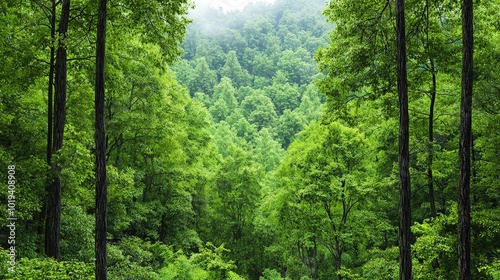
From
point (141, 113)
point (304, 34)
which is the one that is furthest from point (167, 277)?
point (304, 34)

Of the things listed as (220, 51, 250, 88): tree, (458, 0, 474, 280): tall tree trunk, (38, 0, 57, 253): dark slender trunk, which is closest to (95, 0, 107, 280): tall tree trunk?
(38, 0, 57, 253): dark slender trunk

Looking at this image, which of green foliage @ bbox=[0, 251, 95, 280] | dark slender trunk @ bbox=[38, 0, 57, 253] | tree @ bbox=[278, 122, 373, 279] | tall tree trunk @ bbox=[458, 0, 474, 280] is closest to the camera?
green foliage @ bbox=[0, 251, 95, 280]

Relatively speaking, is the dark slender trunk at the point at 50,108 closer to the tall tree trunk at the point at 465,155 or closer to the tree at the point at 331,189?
the tall tree trunk at the point at 465,155

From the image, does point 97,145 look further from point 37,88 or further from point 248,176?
point 248,176

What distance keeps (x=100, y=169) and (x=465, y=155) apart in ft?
26.8

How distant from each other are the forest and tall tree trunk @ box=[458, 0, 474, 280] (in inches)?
1.9

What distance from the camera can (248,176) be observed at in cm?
3428

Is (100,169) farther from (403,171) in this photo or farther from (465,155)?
(465,155)

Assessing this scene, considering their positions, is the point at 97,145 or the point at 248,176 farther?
the point at 248,176

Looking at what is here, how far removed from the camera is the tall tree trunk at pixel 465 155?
29.2 ft

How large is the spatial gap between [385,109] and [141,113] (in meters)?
12.4

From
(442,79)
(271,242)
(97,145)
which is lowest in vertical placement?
(271,242)

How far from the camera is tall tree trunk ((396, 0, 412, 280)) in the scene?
29.5 feet

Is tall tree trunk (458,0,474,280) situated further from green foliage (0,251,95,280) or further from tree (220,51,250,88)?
tree (220,51,250,88)
